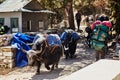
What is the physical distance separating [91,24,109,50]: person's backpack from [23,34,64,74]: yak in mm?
1730

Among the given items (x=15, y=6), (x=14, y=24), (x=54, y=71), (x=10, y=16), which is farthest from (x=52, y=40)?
(x=10, y=16)

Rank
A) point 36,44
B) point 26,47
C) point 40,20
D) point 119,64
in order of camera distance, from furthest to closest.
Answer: point 40,20, point 26,47, point 36,44, point 119,64

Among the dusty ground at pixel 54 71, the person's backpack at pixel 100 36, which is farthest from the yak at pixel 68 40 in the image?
the person's backpack at pixel 100 36

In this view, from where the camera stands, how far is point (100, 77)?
3398 millimetres

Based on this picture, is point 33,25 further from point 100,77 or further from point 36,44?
point 100,77

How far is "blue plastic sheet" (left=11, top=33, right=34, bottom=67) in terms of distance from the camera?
1329 centimetres

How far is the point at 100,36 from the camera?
33.3 feet

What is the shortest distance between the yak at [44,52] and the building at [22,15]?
15931 mm

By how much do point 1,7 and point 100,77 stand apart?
2692cm

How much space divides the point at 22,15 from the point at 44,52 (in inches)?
679

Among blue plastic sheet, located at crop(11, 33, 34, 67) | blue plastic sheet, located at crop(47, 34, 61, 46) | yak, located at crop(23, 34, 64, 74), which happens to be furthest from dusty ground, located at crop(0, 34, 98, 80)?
blue plastic sheet, located at crop(47, 34, 61, 46)

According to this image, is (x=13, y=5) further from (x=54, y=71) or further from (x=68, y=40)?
(x=54, y=71)

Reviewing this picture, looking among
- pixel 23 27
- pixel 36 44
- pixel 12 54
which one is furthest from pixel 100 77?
pixel 23 27

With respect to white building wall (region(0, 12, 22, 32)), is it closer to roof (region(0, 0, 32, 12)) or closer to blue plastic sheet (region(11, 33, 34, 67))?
roof (region(0, 0, 32, 12))
